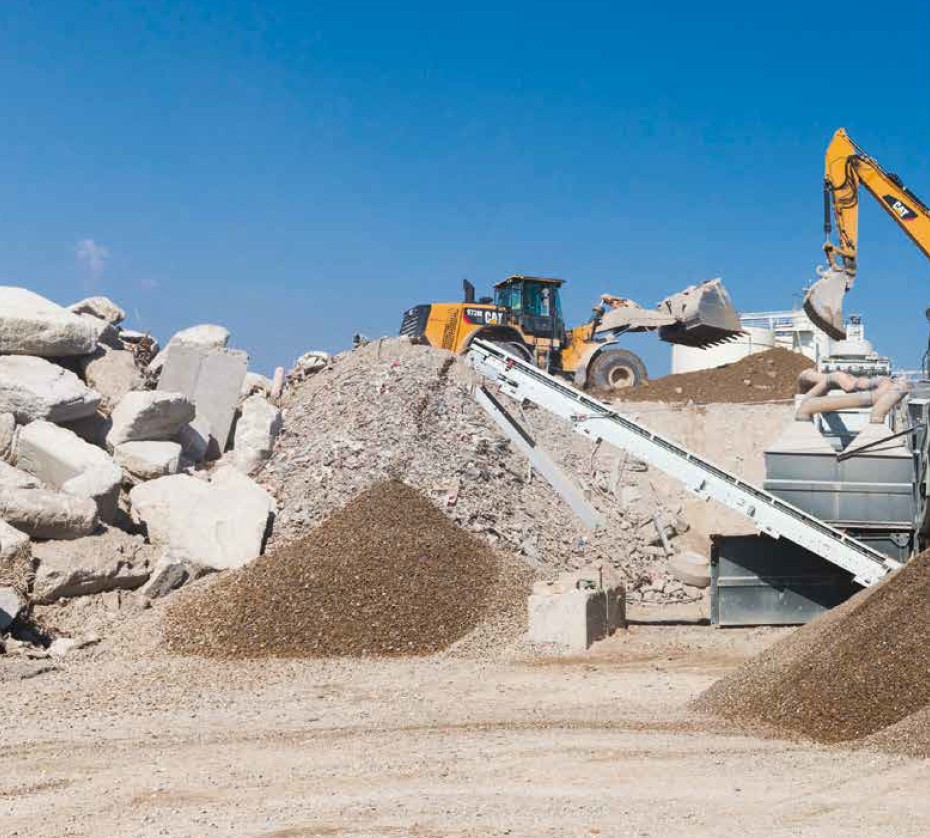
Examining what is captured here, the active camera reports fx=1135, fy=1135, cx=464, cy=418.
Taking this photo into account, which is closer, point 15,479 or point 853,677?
point 853,677

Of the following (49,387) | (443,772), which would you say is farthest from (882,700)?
(49,387)

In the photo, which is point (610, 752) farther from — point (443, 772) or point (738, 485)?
point (738, 485)

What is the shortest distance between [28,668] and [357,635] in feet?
9.49

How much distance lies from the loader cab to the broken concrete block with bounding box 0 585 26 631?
40.5 feet

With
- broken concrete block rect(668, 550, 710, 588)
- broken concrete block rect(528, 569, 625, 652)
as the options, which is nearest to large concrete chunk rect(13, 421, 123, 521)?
broken concrete block rect(528, 569, 625, 652)

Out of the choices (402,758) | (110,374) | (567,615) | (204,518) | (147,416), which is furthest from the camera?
(110,374)

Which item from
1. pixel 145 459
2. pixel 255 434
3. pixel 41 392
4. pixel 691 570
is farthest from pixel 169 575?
pixel 691 570

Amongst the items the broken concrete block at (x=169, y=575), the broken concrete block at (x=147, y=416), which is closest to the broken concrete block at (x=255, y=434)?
the broken concrete block at (x=147, y=416)

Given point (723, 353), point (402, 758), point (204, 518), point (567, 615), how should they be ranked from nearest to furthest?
1. point (402, 758)
2. point (567, 615)
3. point (204, 518)
4. point (723, 353)

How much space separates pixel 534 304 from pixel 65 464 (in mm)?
10929

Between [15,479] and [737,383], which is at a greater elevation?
[737,383]

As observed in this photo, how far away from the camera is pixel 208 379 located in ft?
51.9

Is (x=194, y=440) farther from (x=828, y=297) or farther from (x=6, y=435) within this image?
(x=828, y=297)

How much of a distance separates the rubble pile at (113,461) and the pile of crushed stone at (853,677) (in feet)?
19.9
